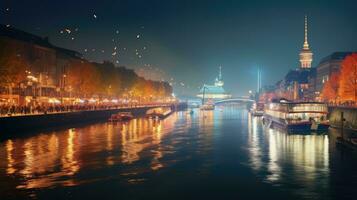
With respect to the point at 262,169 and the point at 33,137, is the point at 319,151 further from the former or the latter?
the point at 33,137

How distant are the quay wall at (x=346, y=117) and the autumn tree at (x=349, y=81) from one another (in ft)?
60.1

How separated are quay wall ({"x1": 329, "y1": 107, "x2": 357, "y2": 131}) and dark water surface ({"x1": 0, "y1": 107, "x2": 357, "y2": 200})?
1672 cm

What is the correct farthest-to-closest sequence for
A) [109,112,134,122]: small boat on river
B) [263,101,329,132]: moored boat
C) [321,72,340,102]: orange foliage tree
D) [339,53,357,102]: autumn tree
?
[321,72,340,102]: orange foliage tree < [339,53,357,102]: autumn tree < [109,112,134,122]: small boat on river < [263,101,329,132]: moored boat

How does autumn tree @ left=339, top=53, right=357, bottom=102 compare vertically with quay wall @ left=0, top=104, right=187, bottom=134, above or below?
above

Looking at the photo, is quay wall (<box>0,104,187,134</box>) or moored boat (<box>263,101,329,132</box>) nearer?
quay wall (<box>0,104,187,134</box>)

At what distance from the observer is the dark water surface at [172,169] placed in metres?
33.5

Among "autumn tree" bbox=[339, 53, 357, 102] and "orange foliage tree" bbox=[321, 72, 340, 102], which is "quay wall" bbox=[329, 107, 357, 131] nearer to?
"autumn tree" bbox=[339, 53, 357, 102]

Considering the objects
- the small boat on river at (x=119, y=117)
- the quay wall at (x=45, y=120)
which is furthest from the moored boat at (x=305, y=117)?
the small boat on river at (x=119, y=117)

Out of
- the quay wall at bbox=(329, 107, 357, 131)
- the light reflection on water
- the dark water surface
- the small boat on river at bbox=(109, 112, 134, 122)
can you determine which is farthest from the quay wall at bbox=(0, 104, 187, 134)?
the quay wall at bbox=(329, 107, 357, 131)

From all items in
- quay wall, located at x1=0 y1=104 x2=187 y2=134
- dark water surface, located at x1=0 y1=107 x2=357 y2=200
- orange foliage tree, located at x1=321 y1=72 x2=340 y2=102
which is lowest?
dark water surface, located at x1=0 y1=107 x2=357 y2=200

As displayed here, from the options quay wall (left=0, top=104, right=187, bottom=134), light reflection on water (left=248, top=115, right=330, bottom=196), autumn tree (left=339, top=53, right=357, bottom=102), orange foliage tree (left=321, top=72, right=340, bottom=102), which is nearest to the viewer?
light reflection on water (left=248, top=115, right=330, bottom=196)

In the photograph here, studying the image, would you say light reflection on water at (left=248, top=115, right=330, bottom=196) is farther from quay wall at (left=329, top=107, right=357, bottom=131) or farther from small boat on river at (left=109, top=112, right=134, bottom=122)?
small boat on river at (left=109, top=112, right=134, bottom=122)

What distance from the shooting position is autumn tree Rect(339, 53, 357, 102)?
116 meters

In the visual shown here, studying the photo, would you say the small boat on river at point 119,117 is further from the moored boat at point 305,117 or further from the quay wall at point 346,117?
the quay wall at point 346,117
